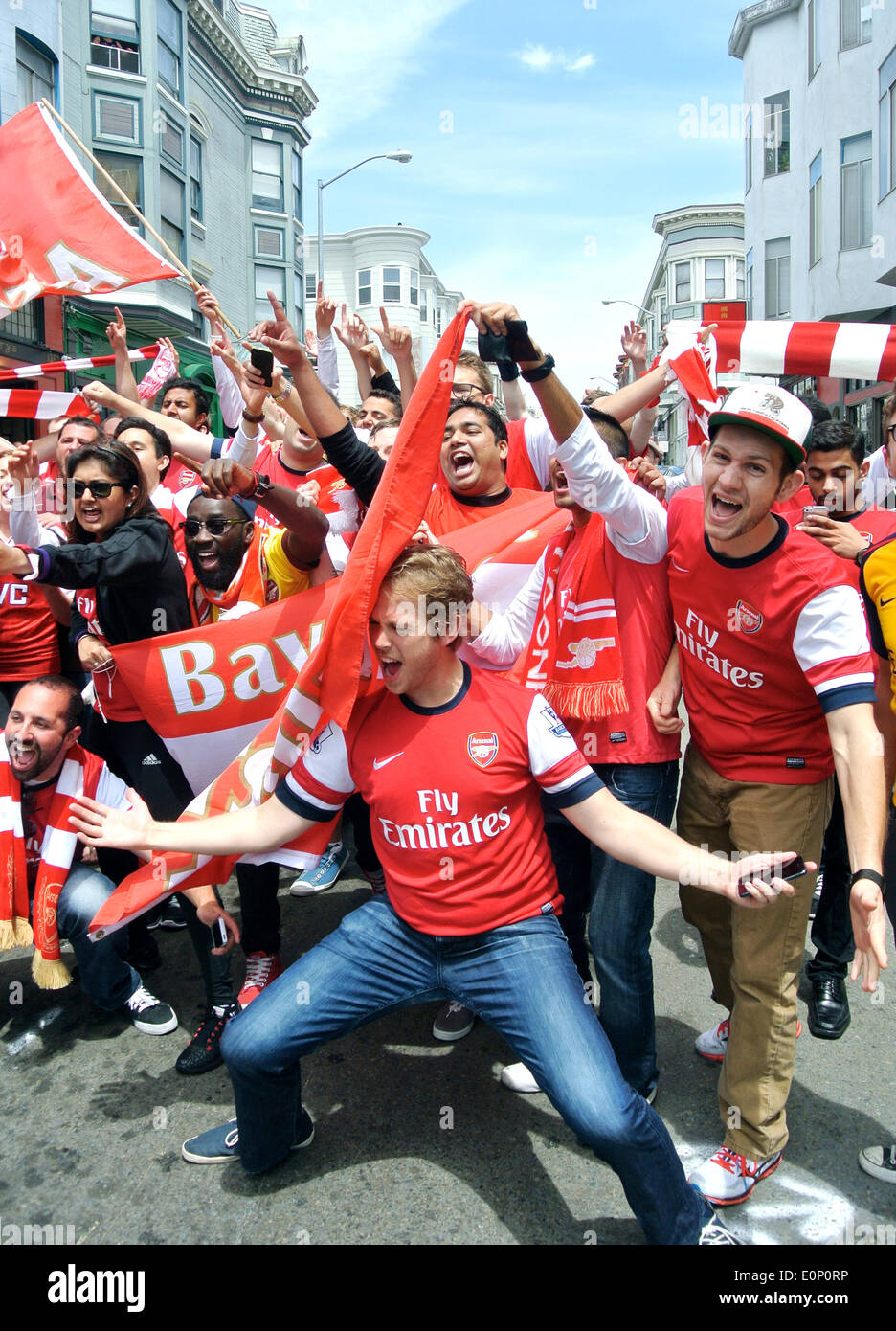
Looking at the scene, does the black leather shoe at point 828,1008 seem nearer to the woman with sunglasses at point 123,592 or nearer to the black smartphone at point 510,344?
the woman with sunglasses at point 123,592

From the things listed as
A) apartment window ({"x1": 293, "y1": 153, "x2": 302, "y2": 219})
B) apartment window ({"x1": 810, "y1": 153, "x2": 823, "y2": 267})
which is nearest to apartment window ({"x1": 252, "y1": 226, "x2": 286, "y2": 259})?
Answer: apartment window ({"x1": 293, "y1": 153, "x2": 302, "y2": 219})

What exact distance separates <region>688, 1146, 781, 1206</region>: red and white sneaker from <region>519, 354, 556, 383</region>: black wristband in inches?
87.3

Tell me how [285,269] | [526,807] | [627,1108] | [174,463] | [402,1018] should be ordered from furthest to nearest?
[285,269] < [174,463] < [402,1018] < [526,807] < [627,1108]

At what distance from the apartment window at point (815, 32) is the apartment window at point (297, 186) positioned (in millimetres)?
16585

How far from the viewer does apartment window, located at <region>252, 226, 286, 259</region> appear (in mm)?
30500

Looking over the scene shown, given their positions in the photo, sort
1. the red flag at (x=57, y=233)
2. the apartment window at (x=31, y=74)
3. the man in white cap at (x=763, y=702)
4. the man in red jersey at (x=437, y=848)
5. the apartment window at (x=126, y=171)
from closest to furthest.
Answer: the man in white cap at (x=763, y=702)
the man in red jersey at (x=437, y=848)
the red flag at (x=57, y=233)
the apartment window at (x=31, y=74)
the apartment window at (x=126, y=171)

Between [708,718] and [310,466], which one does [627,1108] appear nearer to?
[708,718]

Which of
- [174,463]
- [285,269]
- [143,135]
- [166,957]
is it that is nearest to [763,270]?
[285,269]

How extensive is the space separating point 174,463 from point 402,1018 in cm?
337

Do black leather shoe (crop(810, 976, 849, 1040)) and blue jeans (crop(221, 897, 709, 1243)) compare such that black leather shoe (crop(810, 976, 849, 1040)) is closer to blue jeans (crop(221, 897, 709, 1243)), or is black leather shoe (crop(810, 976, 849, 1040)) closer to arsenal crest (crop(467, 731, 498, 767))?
blue jeans (crop(221, 897, 709, 1243))

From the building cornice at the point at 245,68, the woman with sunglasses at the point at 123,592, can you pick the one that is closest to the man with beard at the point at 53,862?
Result: the woman with sunglasses at the point at 123,592

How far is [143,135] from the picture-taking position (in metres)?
21.0

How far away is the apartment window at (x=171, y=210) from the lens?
73.6 feet
